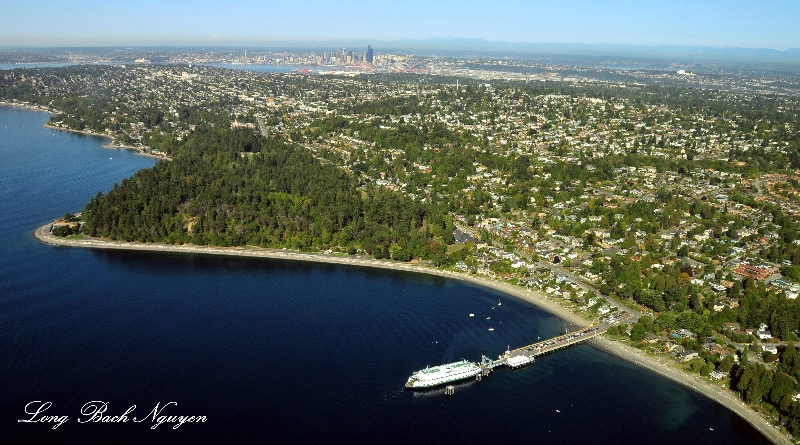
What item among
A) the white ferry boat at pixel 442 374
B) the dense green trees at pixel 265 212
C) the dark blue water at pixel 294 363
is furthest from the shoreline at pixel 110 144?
the white ferry boat at pixel 442 374

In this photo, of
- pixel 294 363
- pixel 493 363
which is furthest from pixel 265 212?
pixel 493 363

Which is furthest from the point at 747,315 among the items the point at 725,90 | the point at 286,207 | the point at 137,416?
the point at 725,90

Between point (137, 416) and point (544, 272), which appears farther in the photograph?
point (544, 272)

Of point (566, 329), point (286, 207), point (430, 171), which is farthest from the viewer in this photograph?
point (430, 171)

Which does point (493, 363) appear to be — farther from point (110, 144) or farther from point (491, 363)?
point (110, 144)

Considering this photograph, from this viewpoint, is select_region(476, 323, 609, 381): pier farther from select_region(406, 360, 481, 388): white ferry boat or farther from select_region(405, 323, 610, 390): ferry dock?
select_region(406, 360, 481, 388): white ferry boat

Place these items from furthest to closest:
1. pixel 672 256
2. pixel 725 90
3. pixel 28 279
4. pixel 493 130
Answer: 1. pixel 725 90
2. pixel 493 130
3. pixel 672 256
4. pixel 28 279

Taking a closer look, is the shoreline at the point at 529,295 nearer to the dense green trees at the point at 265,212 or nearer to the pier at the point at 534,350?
the pier at the point at 534,350

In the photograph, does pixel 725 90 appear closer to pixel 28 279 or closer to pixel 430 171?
pixel 430 171
